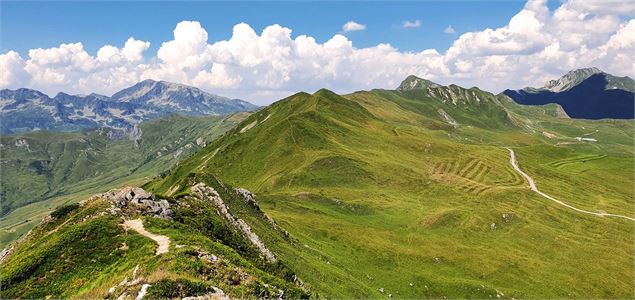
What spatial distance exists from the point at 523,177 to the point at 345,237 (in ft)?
421

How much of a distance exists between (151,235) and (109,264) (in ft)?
17.7

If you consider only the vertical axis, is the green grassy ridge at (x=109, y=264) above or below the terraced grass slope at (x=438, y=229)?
above

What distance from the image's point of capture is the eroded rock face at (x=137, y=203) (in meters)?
52.9

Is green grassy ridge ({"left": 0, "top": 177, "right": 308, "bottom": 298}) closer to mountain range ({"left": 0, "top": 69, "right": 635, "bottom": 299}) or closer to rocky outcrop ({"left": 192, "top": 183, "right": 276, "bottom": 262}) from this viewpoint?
mountain range ({"left": 0, "top": 69, "right": 635, "bottom": 299})

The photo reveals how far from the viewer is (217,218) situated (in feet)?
204

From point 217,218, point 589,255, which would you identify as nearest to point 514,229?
point 589,255

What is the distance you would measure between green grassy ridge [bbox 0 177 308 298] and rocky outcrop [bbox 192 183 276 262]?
28.6ft

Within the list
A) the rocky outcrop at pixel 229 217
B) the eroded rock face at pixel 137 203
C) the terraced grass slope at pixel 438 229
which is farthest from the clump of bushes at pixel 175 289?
the terraced grass slope at pixel 438 229

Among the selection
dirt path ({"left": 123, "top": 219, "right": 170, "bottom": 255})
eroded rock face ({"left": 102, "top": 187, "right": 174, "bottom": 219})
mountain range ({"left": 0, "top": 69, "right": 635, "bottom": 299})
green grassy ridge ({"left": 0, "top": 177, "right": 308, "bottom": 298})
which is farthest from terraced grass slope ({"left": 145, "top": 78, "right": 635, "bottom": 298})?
dirt path ({"left": 123, "top": 219, "right": 170, "bottom": 255})

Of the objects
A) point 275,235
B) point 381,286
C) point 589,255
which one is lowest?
point 589,255

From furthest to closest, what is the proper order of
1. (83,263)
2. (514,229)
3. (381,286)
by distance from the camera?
1. (514,229)
2. (381,286)
3. (83,263)

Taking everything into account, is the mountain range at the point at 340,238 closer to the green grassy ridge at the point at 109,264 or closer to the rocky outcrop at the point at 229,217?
the green grassy ridge at the point at 109,264

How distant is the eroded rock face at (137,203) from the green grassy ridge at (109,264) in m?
1.70

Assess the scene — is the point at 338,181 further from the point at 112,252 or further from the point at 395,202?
the point at 112,252
